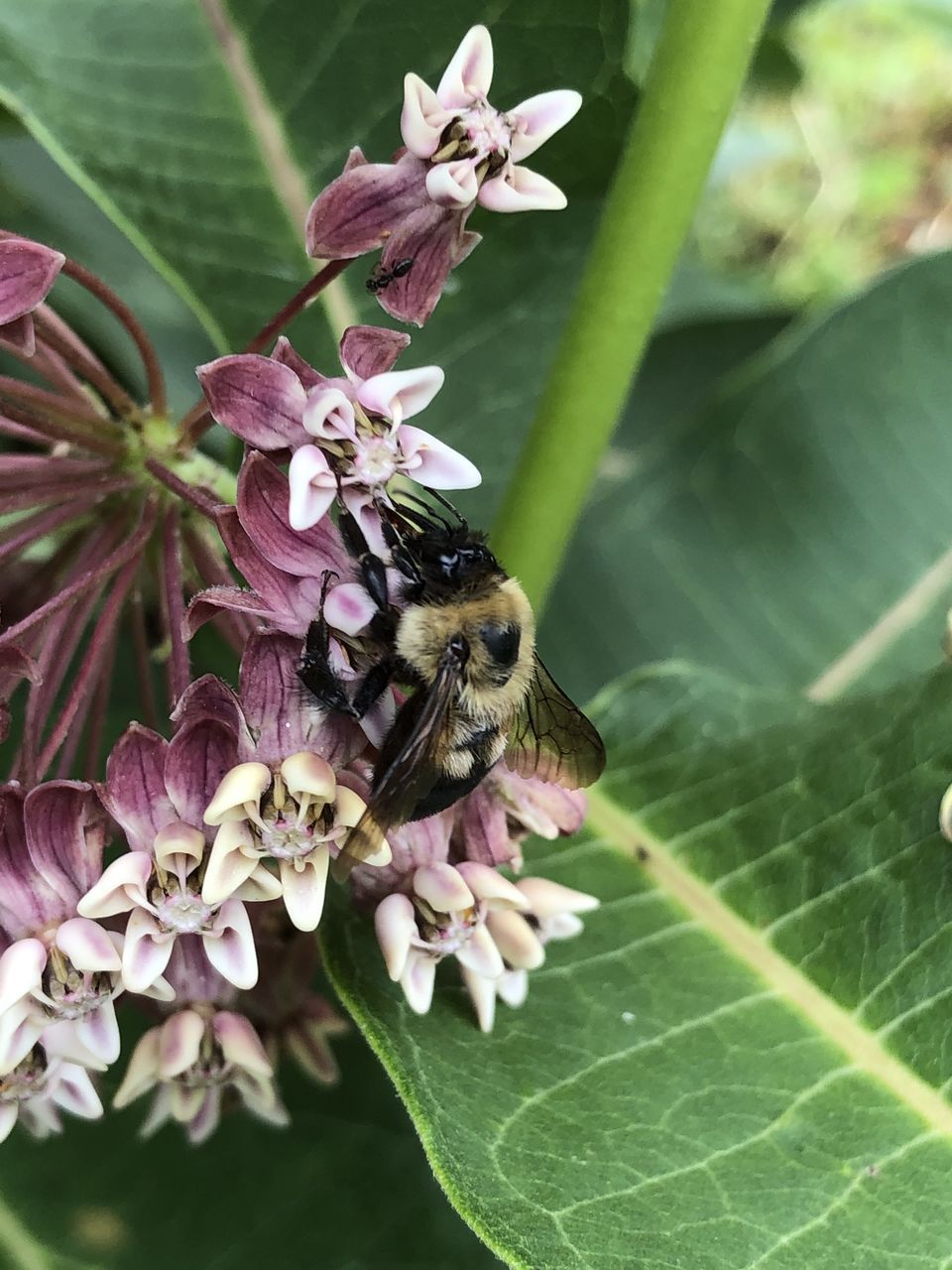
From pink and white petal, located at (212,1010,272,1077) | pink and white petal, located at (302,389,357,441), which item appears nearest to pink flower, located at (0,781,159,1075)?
pink and white petal, located at (212,1010,272,1077)

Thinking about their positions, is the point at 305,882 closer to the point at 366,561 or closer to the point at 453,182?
the point at 366,561

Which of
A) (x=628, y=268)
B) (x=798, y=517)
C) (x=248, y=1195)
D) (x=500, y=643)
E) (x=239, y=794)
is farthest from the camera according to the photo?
(x=798, y=517)

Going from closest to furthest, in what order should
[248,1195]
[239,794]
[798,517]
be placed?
[239,794] → [248,1195] → [798,517]

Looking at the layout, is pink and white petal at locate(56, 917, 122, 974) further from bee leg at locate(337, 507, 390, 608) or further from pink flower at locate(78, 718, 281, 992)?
bee leg at locate(337, 507, 390, 608)

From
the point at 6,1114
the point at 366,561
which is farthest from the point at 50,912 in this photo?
the point at 366,561

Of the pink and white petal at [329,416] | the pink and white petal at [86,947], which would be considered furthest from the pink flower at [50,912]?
the pink and white petal at [329,416]

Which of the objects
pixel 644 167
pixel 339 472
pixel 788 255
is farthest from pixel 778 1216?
pixel 788 255

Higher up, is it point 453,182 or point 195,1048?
point 453,182
